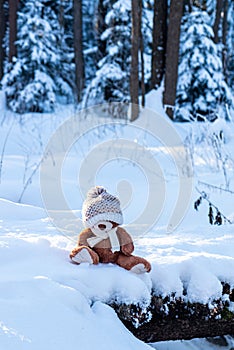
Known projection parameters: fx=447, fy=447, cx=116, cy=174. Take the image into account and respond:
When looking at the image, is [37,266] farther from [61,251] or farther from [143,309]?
[143,309]

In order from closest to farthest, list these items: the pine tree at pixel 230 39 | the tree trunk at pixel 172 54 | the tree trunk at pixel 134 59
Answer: the tree trunk at pixel 134 59
the tree trunk at pixel 172 54
the pine tree at pixel 230 39

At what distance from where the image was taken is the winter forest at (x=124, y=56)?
33.0 feet

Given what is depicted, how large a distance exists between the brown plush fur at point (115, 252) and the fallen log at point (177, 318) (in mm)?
189

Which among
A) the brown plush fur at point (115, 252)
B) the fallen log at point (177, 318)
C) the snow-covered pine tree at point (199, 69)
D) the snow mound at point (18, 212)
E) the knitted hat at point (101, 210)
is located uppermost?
the snow-covered pine tree at point (199, 69)

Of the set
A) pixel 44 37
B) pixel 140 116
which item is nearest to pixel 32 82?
pixel 44 37

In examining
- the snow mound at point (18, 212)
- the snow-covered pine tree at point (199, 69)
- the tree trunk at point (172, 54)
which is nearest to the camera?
the snow mound at point (18, 212)

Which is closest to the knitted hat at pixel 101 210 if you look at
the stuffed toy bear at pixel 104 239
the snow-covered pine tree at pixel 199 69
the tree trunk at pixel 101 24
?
the stuffed toy bear at pixel 104 239

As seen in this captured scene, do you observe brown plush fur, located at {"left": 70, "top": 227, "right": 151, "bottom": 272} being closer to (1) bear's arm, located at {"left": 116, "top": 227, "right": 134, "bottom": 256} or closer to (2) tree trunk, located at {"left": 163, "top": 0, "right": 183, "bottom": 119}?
(1) bear's arm, located at {"left": 116, "top": 227, "right": 134, "bottom": 256}

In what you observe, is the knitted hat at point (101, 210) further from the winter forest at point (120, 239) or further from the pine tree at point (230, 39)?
the pine tree at point (230, 39)

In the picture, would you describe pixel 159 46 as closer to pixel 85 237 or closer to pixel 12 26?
pixel 12 26

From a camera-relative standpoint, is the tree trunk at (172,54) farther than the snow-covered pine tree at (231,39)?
No

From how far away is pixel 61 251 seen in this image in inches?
87.3

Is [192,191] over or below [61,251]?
below

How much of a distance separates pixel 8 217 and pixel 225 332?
1.52m
